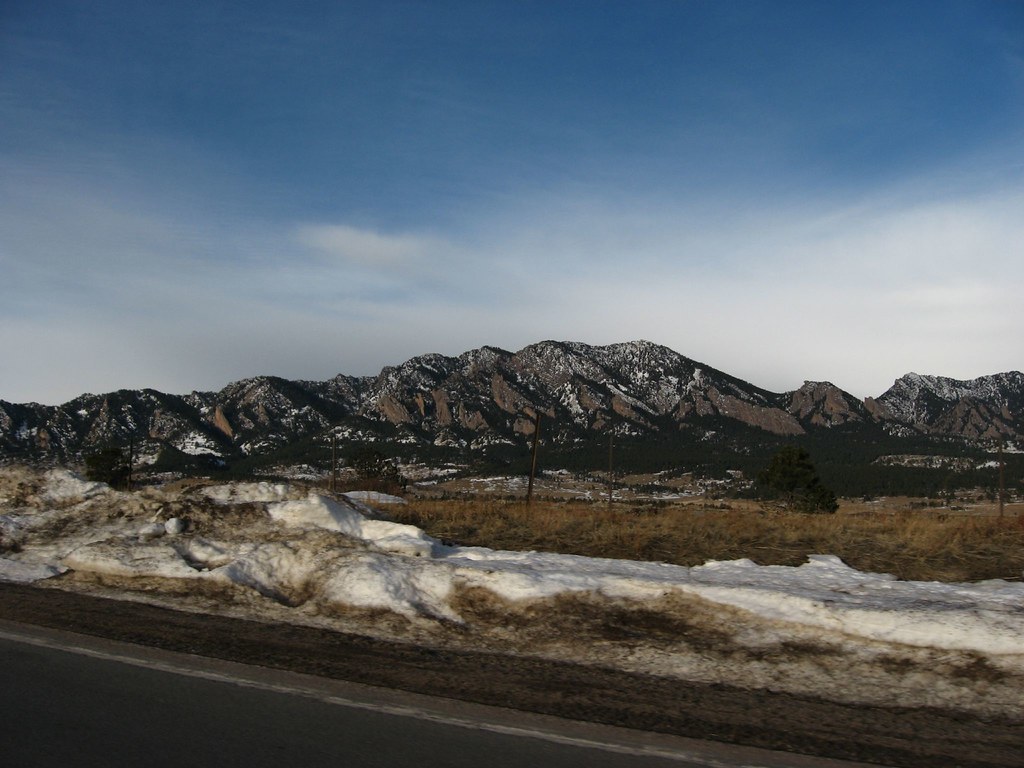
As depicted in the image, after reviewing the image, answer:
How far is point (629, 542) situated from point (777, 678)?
22.1ft

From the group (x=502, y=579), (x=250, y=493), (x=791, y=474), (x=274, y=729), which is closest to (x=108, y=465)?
(x=791, y=474)

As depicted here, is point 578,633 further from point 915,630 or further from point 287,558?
point 287,558

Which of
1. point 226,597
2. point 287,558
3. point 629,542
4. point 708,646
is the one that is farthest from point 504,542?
point 708,646

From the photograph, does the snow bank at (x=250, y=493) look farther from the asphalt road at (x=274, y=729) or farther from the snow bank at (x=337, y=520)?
the asphalt road at (x=274, y=729)

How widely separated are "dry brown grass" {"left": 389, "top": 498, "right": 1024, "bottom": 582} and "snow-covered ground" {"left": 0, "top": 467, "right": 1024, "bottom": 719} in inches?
41.4

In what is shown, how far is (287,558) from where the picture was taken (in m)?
10.7

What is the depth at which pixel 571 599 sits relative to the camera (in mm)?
8961

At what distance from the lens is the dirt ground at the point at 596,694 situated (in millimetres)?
5090

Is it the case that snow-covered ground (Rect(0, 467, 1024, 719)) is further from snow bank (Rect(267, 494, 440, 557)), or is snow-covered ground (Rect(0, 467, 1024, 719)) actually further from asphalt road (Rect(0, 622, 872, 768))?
asphalt road (Rect(0, 622, 872, 768))

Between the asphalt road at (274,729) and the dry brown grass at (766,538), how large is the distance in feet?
23.4

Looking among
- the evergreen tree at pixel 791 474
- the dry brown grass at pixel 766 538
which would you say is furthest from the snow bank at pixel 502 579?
the evergreen tree at pixel 791 474

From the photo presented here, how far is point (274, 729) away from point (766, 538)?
10.6 m

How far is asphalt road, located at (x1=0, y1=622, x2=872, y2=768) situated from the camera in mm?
4664

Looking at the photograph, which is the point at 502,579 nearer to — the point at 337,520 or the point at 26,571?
the point at 337,520
